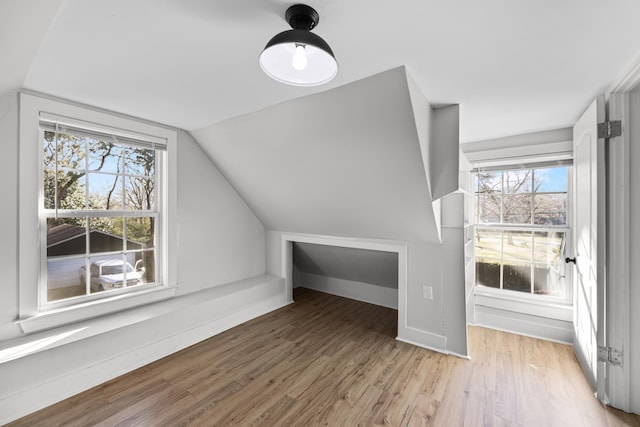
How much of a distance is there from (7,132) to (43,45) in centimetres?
91

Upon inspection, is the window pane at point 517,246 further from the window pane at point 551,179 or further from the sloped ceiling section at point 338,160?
the sloped ceiling section at point 338,160

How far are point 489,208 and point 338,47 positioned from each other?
2584 mm

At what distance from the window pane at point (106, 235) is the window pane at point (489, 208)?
3.66m

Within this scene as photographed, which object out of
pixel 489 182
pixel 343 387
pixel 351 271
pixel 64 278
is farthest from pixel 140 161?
pixel 489 182

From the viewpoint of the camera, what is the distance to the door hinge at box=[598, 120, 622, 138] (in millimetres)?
1726

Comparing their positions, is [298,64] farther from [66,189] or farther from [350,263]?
[350,263]

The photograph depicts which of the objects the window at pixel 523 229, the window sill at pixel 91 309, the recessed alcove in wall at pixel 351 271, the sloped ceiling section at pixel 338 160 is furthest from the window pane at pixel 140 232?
the window at pixel 523 229

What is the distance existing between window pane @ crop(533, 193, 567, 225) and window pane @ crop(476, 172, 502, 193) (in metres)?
0.35

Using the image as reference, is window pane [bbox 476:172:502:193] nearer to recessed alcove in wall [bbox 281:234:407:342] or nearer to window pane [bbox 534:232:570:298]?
window pane [bbox 534:232:570:298]

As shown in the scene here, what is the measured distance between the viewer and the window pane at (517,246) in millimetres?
2873

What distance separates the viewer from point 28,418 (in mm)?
1705

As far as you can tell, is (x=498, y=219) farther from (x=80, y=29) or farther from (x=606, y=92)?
(x=80, y=29)

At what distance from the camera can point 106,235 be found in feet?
7.82

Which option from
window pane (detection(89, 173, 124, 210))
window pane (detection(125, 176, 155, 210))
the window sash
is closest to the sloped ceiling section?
the window sash
